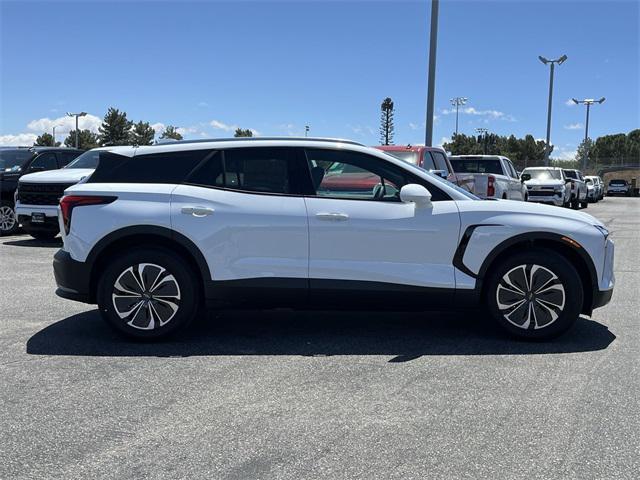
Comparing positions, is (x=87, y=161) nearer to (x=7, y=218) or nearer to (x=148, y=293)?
(x=7, y=218)

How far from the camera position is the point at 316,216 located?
201 inches

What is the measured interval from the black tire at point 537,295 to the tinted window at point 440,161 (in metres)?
6.91

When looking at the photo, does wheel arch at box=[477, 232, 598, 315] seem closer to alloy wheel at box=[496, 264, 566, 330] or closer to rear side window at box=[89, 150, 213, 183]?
alloy wheel at box=[496, 264, 566, 330]

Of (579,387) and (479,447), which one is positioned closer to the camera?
(479,447)

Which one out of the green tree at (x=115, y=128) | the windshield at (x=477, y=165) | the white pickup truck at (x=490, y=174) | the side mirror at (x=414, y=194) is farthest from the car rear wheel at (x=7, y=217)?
the green tree at (x=115, y=128)

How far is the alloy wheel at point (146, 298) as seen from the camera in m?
5.17

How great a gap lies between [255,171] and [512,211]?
2.25 m

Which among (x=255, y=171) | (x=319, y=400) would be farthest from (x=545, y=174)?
(x=319, y=400)

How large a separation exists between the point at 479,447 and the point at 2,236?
12.8 meters

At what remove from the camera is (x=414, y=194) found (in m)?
5.04

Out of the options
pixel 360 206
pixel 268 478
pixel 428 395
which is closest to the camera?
pixel 268 478

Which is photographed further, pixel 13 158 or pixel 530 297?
pixel 13 158

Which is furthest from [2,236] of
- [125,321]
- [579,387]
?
[579,387]

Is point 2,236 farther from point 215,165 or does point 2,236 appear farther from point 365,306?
point 365,306
